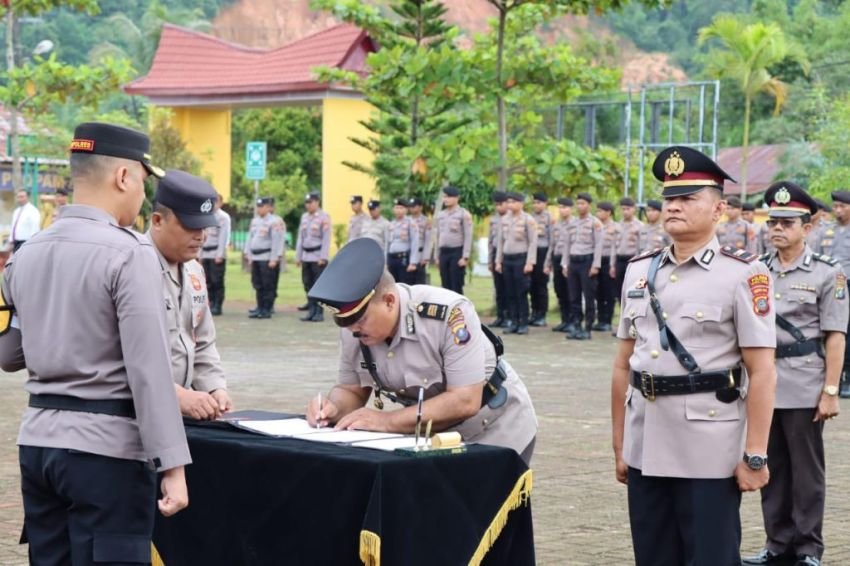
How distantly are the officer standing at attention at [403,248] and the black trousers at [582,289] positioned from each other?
2897 millimetres

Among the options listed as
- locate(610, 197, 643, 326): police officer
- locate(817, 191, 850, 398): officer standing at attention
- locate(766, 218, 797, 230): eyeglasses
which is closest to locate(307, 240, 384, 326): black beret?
locate(766, 218, 797, 230): eyeglasses

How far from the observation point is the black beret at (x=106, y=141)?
4.14m

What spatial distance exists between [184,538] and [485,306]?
2016 centimetres

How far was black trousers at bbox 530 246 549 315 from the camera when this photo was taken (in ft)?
71.6

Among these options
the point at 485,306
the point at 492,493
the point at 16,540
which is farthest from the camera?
the point at 485,306

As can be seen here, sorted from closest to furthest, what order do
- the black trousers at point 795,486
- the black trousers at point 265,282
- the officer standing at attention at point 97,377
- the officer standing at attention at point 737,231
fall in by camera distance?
the officer standing at attention at point 97,377 < the black trousers at point 795,486 < the officer standing at attention at point 737,231 < the black trousers at point 265,282

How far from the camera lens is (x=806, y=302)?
24.3 feet

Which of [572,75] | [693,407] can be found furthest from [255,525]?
[572,75]

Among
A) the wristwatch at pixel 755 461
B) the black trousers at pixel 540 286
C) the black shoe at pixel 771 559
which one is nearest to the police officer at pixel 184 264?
the wristwatch at pixel 755 461

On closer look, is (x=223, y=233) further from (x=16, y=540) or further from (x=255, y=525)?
(x=255, y=525)

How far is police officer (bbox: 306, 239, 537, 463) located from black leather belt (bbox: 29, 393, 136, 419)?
113 centimetres

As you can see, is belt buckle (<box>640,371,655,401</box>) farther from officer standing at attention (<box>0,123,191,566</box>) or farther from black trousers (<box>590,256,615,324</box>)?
black trousers (<box>590,256,615,324</box>)

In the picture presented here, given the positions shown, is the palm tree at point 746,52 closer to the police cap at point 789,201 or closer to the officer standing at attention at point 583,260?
the officer standing at attention at point 583,260

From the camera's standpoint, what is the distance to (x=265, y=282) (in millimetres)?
22594
